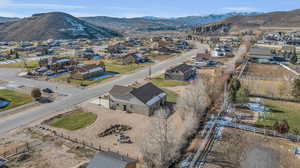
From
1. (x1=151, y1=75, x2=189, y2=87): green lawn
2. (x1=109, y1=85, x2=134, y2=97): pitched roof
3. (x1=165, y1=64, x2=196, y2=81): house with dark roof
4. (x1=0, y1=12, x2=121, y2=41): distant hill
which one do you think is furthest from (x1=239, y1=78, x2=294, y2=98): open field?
(x1=0, y1=12, x2=121, y2=41): distant hill

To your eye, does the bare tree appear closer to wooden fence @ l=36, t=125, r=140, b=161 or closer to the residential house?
wooden fence @ l=36, t=125, r=140, b=161

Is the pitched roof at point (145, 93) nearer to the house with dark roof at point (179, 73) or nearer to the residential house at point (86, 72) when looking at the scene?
the house with dark roof at point (179, 73)

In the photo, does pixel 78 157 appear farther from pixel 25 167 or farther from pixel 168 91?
pixel 168 91

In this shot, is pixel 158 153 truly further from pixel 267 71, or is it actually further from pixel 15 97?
pixel 267 71

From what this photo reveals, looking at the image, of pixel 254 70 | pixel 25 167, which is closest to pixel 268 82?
pixel 254 70

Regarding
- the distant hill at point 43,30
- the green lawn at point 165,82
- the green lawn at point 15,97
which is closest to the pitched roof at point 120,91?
the green lawn at point 165,82
